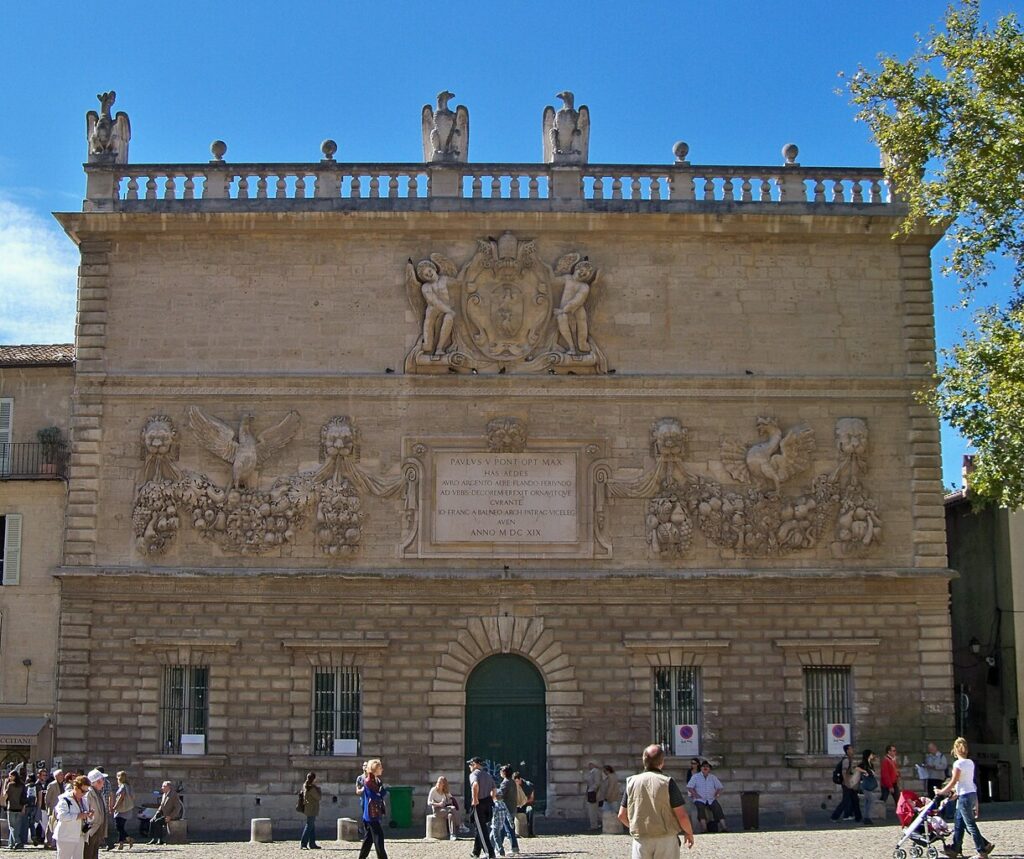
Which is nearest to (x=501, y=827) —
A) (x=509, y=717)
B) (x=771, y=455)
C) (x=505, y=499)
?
(x=509, y=717)

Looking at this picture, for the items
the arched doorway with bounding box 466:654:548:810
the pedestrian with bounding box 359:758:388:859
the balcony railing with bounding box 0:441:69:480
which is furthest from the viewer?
the balcony railing with bounding box 0:441:69:480

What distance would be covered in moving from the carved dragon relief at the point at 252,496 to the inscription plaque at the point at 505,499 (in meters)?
0.93

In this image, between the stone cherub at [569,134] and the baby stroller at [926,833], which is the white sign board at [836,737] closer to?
the baby stroller at [926,833]

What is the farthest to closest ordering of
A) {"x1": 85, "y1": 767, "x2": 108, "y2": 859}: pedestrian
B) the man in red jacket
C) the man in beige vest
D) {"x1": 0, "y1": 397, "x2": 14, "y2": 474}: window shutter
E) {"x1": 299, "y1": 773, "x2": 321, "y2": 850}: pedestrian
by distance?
1. {"x1": 0, "y1": 397, "x2": 14, "y2": 474}: window shutter
2. the man in red jacket
3. {"x1": 299, "y1": 773, "x2": 321, "y2": 850}: pedestrian
4. {"x1": 85, "y1": 767, "x2": 108, "y2": 859}: pedestrian
5. the man in beige vest

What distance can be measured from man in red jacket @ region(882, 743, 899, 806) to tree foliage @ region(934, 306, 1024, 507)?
5015mm

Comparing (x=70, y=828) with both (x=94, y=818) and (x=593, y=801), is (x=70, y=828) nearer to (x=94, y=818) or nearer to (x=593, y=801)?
(x=94, y=818)

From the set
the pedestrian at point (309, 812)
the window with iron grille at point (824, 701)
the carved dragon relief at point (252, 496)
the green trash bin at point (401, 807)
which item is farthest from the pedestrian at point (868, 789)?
the carved dragon relief at point (252, 496)

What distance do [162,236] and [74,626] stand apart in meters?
6.94

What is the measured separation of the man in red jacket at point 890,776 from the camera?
2369 centimetres

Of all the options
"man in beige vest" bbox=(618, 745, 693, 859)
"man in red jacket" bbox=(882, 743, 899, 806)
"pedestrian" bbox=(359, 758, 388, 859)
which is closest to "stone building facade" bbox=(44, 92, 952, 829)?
"man in red jacket" bbox=(882, 743, 899, 806)

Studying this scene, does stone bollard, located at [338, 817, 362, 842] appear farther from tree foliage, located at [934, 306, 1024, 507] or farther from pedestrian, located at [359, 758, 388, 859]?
tree foliage, located at [934, 306, 1024, 507]

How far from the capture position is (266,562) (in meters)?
25.1

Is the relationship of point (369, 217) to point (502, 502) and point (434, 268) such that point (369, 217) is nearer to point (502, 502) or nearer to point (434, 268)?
point (434, 268)

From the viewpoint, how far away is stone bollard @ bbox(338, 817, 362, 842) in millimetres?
21812
